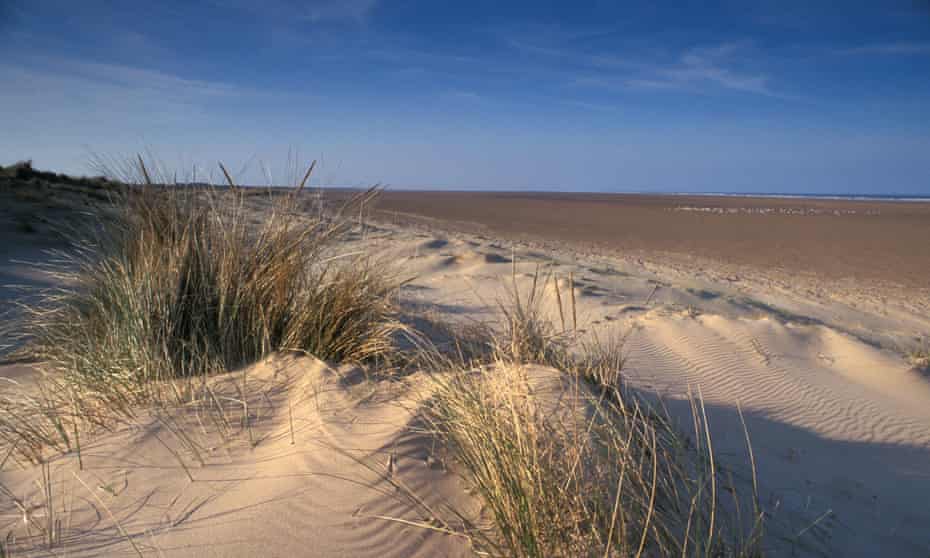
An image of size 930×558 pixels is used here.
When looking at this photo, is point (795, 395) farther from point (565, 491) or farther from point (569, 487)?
point (565, 491)

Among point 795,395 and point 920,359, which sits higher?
point 920,359

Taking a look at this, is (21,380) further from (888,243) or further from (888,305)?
(888,243)

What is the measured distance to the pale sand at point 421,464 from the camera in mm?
1689

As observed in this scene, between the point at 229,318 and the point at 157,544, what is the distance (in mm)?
1668

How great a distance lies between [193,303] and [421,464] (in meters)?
1.85

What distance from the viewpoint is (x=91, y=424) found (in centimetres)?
223

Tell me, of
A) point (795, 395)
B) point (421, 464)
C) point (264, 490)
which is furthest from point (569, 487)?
point (795, 395)

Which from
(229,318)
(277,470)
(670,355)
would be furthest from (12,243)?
(670,355)

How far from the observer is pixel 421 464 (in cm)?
205

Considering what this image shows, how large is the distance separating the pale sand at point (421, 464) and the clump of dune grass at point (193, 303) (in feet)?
0.96

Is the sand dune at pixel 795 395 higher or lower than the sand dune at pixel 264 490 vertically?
lower

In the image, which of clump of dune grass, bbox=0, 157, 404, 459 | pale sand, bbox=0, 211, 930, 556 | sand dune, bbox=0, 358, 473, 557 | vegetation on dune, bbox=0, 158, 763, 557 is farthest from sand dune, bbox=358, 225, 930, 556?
clump of dune grass, bbox=0, 157, 404, 459

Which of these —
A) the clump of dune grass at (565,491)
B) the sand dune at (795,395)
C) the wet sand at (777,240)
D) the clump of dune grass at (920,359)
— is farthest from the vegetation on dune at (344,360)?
the wet sand at (777,240)

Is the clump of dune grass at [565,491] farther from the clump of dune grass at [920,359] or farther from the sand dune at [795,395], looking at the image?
the clump of dune grass at [920,359]
